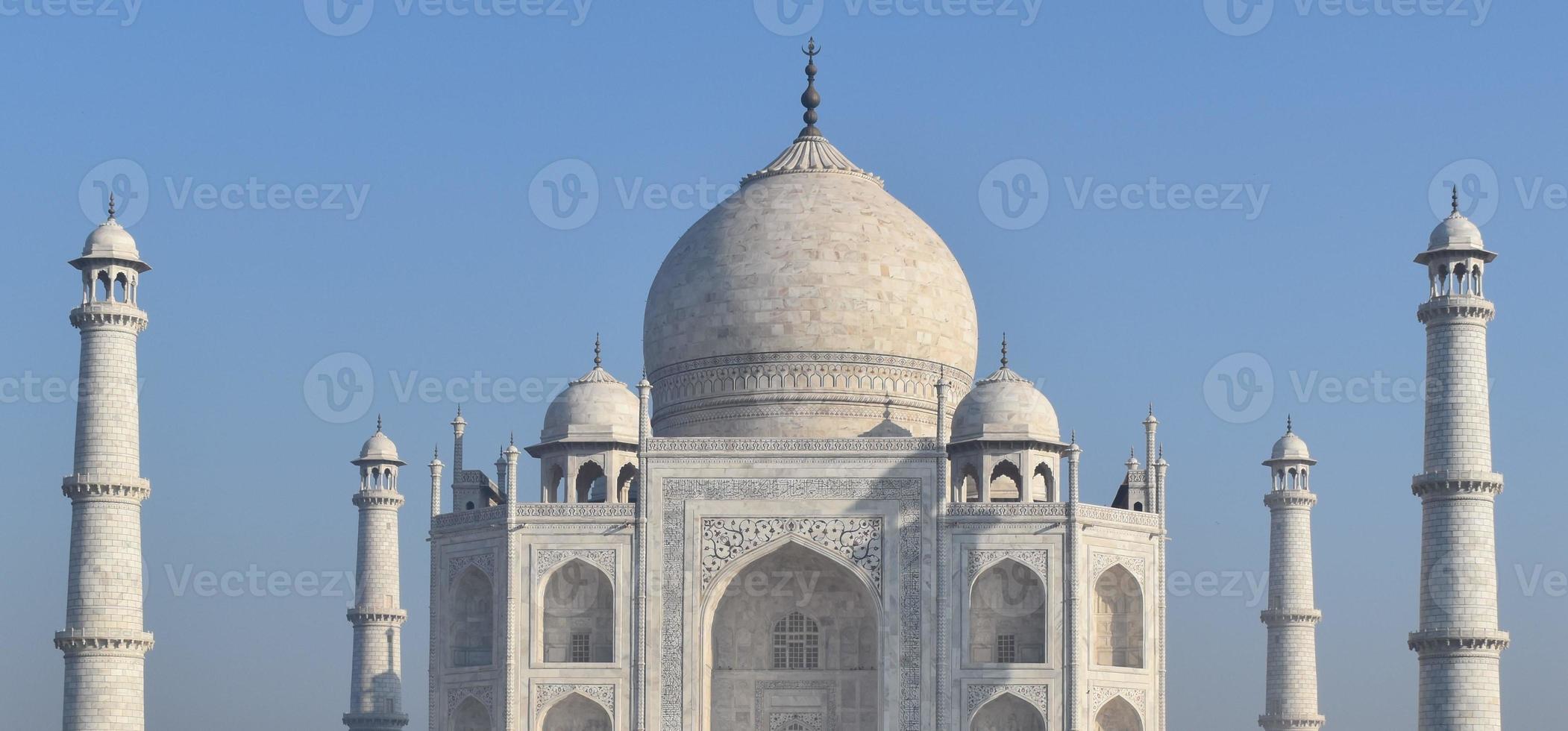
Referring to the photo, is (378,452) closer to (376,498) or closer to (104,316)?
(376,498)

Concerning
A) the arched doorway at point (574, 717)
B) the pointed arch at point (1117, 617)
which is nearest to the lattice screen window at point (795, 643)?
the arched doorway at point (574, 717)

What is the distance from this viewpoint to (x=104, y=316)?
3403 centimetres

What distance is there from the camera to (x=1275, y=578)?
4425cm

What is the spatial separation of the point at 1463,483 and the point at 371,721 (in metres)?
20.4

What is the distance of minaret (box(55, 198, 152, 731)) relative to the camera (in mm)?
33125

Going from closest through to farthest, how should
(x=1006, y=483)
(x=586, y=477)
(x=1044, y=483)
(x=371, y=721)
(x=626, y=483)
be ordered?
1. (x=1044, y=483)
2. (x=586, y=477)
3. (x=1006, y=483)
4. (x=626, y=483)
5. (x=371, y=721)

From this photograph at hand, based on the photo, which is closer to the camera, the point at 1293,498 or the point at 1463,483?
the point at 1463,483

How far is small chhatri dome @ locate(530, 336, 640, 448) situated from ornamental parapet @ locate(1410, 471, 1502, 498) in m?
11.0

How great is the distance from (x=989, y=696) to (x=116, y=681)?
1129 centimetres

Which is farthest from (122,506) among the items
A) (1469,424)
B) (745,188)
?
(1469,424)

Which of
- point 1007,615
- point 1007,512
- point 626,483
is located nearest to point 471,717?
point 626,483

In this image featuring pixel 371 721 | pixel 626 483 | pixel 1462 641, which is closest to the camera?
pixel 1462 641

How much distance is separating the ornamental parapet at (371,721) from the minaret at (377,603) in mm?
13

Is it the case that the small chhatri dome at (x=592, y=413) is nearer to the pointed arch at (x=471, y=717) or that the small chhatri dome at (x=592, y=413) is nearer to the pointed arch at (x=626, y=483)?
the pointed arch at (x=626, y=483)
